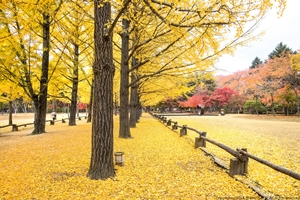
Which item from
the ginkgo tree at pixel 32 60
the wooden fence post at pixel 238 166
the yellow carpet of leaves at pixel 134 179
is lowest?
the yellow carpet of leaves at pixel 134 179

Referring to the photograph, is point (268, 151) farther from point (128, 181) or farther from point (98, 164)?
point (98, 164)

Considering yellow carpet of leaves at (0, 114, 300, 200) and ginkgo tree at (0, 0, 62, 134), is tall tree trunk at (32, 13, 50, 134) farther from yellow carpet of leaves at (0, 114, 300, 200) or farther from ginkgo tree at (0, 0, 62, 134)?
yellow carpet of leaves at (0, 114, 300, 200)

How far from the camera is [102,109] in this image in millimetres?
4312

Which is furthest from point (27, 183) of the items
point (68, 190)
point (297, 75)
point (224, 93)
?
point (224, 93)

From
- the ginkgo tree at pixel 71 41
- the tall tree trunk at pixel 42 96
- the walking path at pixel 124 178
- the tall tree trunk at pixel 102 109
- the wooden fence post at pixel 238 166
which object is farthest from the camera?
the tall tree trunk at pixel 42 96

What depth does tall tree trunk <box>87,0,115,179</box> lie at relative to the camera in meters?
4.26

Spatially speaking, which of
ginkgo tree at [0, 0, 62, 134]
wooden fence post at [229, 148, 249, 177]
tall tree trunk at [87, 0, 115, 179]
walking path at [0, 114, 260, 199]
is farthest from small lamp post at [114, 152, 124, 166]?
ginkgo tree at [0, 0, 62, 134]

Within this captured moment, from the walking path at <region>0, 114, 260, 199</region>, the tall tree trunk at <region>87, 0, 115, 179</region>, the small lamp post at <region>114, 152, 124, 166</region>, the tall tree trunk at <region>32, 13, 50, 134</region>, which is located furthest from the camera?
the tall tree trunk at <region>32, 13, 50, 134</region>

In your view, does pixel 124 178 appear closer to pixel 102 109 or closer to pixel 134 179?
pixel 134 179

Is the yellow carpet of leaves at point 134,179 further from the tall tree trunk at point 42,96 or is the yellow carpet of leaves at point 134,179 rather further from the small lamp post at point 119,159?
the tall tree trunk at point 42,96

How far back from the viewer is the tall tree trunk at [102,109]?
14.0 ft

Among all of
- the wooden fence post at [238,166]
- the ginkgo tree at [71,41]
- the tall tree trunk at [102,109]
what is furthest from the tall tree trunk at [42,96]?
the wooden fence post at [238,166]

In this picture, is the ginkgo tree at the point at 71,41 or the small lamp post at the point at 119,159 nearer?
the small lamp post at the point at 119,159

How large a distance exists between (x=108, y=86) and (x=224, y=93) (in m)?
37.5
